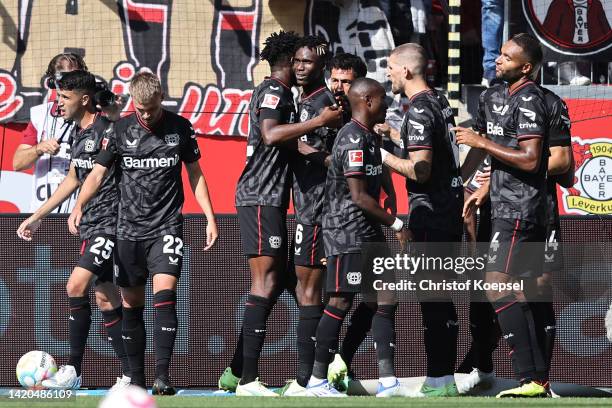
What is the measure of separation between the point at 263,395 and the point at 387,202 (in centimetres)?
166

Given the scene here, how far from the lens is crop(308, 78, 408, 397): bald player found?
8047mm

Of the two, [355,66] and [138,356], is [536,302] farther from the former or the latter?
[138,356]

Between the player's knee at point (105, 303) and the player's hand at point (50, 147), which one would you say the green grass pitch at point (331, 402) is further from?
the player's hand at point (50, 147)

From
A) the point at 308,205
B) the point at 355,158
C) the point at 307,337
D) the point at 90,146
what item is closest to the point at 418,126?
the point at 355,158

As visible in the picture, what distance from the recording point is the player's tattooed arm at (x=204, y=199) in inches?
346

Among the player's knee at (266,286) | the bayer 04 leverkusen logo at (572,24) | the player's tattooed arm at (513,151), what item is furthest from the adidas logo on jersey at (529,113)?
the bayer 04 leverkusen logo at (572,24)

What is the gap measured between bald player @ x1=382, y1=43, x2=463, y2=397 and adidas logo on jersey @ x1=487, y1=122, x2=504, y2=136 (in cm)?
27

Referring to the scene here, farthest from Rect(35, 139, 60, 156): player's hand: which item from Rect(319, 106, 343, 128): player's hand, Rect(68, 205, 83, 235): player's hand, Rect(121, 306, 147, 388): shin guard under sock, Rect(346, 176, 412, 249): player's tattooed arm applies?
Rect(346, 176, 412, 249): player's tattooed arm

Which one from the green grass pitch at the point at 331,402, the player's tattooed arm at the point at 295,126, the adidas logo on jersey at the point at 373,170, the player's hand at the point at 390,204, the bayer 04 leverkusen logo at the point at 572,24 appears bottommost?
the green grass pitch at the point at 331,402

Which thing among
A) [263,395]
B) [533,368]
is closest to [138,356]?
[263,395]

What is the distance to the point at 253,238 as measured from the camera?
8.57 metres

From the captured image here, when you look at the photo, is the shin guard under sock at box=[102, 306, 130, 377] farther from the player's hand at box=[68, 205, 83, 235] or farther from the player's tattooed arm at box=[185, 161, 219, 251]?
the player's tattooed arm at box=[185, 161, 219, 251]

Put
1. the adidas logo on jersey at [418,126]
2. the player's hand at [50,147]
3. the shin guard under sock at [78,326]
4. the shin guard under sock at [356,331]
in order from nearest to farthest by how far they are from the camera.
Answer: the adidas logo on jersey at [418,126] < the shin guard under sock at [356,331] < the shin guard under sock at [78,326] < the player's hand at [50,147]

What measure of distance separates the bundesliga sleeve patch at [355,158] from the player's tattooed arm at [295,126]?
326mm
